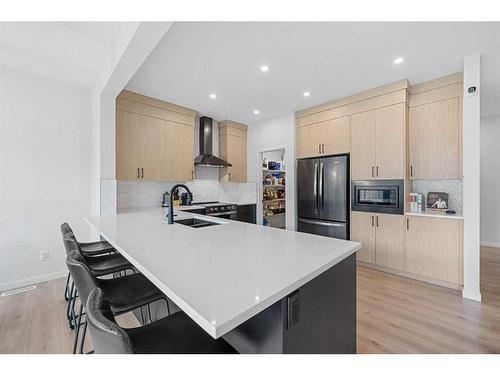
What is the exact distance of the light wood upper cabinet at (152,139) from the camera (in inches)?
131

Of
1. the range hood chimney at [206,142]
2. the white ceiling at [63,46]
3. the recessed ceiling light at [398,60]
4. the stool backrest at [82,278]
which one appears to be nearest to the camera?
the stool backrest at [82,278]

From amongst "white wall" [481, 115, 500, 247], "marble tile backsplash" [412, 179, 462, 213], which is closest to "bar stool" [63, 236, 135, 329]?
"marble tile backsplash" [412, 179, 462, 213]

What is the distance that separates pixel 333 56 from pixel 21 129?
3.66 m

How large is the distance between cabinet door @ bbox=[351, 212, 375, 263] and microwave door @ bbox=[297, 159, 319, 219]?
0.61 meters

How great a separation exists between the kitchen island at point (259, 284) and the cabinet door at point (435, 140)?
7.98 ft

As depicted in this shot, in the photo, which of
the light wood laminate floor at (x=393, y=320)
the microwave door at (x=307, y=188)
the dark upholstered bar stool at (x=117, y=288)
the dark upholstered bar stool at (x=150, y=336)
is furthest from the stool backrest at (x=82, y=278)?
the microwave door at (x=307, y=188)

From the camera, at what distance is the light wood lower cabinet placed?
310 cm

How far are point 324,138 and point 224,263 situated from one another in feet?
10.9

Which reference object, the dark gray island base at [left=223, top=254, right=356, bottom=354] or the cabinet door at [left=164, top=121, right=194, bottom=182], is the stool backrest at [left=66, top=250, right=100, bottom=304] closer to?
the dark gray island base at [left=223, top=254, right=356, bottom=354]

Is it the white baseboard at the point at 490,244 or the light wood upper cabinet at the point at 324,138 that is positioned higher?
the light wood upper cabinet at the point at 324,138

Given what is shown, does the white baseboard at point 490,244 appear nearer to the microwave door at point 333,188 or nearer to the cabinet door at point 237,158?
the microwave door at point 333,188
